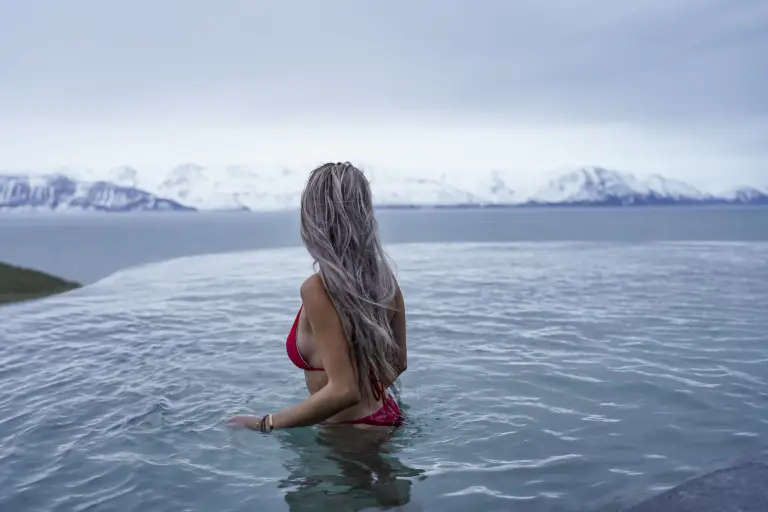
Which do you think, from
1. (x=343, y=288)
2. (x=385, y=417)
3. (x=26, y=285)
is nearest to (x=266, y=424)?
(x=385, y=417)

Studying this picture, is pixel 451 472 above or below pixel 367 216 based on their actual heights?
below

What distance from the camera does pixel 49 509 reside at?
496 cm

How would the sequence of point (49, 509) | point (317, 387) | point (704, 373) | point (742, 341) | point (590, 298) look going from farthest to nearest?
point (590, 298)
point (742, 341)
point (704, 373)
point (317, 387)
point (49, 509)

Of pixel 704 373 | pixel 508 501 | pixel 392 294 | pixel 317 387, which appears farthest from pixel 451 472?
pixel 704 373

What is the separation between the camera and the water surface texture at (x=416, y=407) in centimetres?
522

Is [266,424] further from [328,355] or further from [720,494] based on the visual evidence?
[720,494]

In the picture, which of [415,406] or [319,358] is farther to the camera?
[415,406]

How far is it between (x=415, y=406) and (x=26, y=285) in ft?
50.4

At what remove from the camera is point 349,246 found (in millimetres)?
4633

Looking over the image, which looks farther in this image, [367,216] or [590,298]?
[590,298]

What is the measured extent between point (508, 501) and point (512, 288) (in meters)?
13.2

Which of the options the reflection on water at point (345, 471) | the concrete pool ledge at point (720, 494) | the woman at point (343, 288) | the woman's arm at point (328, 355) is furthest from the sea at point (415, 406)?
the woman at point (343, 288)

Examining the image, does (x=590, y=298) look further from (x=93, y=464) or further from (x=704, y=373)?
(x=93, y=464)

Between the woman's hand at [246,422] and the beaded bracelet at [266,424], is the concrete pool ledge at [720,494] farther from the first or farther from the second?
the woman's hand at [246,422]
